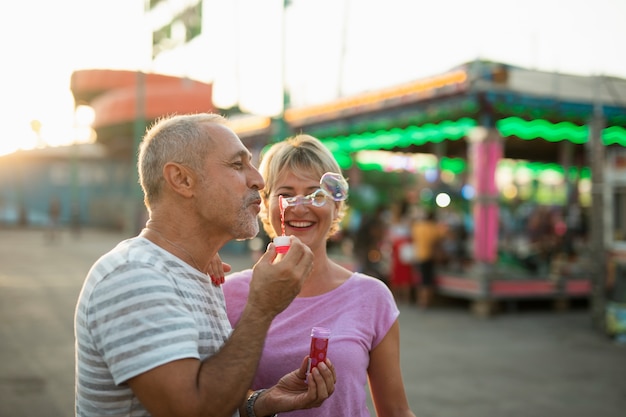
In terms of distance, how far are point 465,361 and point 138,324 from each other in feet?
21.3

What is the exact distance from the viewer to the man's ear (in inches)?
73.9

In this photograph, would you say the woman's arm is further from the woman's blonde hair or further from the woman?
the woman's blonde hair

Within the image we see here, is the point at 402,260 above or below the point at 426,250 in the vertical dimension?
below

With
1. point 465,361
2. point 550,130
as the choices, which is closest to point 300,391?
point 465,361

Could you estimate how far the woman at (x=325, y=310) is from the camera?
2363 mm

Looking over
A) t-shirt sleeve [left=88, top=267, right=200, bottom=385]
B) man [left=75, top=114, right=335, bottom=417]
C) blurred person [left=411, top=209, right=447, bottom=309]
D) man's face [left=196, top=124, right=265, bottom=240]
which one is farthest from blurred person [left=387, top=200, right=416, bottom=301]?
t-shirt sleeve [left=88, top=267, right=200, bottom=385]

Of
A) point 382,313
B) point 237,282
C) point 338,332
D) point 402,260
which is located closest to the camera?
point 338,332

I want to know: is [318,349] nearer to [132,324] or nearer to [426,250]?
[132,324]

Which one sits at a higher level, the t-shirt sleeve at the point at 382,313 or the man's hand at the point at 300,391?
the t-shirt sleeve at the point at 382,313

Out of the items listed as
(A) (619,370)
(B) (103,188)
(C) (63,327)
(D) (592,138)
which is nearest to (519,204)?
(D) (592,138)

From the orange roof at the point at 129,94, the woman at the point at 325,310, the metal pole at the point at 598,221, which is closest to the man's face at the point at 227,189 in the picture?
the woman at the point at 325,310

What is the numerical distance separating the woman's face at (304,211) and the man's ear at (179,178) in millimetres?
774

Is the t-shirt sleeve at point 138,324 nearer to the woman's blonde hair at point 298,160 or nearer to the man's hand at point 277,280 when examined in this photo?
the man's hand at point 277,280

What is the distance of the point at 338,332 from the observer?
94.0 inches
